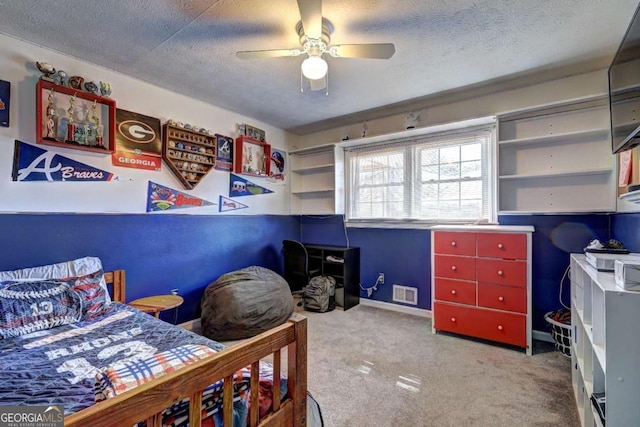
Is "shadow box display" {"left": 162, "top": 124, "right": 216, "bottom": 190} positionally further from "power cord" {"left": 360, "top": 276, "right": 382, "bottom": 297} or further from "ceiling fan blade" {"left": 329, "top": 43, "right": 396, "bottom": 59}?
"power cord" {"left": 360, "top": 276, "right": 382, "bottom": 297}

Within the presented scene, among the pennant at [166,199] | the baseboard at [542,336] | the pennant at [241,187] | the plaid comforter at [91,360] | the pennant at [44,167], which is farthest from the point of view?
the pennant at [241,187]

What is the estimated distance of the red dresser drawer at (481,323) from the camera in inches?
99.7

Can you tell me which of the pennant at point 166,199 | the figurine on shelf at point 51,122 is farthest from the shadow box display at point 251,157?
the figurine on shelf at point 51,122

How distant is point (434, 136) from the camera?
11.3 ft

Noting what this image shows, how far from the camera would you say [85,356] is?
1534mm

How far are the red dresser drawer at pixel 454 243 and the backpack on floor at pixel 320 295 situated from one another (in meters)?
1.44

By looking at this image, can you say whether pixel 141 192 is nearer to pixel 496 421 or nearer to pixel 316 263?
pixel 316 263

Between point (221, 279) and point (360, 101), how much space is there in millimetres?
2498

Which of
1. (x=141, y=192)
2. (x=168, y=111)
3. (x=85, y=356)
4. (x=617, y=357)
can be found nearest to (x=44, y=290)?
(x=85, y=356)

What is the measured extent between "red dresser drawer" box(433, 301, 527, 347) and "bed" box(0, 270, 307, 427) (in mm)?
2076

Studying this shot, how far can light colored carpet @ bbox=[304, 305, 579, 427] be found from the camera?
5.72 ft

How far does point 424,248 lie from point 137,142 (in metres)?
3.27

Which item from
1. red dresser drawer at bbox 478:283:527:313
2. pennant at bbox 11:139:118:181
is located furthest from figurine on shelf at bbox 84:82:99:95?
red dresser drawer at bbox 478:283:527:313
